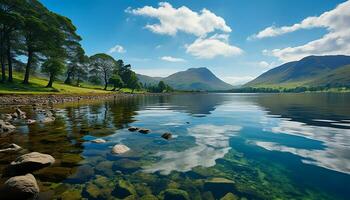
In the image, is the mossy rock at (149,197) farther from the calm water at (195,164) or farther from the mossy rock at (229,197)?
the mossy rock at (229,197)

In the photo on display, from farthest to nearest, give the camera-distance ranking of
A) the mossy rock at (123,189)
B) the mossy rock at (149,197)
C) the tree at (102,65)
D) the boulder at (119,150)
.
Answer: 1. the tree at (102,65)
2. the boulder at (119,150)
3. the mossy rock at (123,189)
4. the mossy rock at (149,197)

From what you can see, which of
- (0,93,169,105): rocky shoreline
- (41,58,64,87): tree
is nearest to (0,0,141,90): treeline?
(41,58,64,87): tree

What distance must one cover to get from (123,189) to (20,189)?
378 centimetres

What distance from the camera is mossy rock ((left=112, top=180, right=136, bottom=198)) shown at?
27.7 feet

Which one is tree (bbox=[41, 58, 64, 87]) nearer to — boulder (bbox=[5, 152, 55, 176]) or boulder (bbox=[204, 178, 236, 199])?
boulder (bbox=[5, 152, 55, 176])

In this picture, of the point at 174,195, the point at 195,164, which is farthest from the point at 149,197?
the point at 195,164

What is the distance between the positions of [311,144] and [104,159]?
15.9 m

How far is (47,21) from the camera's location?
67.1m

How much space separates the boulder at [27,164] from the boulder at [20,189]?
80.4 inches

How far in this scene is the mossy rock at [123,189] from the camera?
27.7ft

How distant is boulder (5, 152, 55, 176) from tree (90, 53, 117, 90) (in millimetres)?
117709

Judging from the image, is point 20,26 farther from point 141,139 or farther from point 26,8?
point 141,139

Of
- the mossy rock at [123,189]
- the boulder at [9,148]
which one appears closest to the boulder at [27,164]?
the boulder at [9,148]

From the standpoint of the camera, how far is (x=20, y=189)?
7.72m
